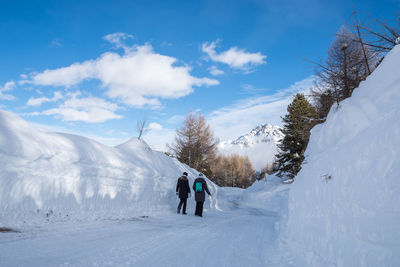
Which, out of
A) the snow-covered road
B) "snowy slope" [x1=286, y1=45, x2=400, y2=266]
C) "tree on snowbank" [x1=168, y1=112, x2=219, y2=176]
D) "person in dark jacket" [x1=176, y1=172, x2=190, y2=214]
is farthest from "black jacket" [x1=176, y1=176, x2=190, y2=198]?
"tree on snowbank" [x1=168, y1=112, x2=219, y2=176]

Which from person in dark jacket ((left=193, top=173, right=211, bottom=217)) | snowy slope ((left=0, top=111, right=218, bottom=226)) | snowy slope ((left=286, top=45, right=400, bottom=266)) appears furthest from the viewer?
person in dark jacket ((left=193, top=173, right=211, bottom=217))

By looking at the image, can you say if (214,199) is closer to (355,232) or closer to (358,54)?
(358,54)

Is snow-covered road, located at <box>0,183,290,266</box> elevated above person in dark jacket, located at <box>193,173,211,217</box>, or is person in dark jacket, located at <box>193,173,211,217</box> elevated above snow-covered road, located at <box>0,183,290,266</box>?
person in dark jacket, located at <box>193,173,211,217</box>

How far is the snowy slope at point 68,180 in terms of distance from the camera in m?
6.12

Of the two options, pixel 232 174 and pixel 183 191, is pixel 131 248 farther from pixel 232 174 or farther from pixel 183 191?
pixel 232 174

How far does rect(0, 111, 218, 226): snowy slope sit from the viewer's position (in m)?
6.12

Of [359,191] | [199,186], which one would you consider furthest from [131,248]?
[199,186]

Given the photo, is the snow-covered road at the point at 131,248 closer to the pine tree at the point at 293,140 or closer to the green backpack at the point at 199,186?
the green backpack at the point at 199,186

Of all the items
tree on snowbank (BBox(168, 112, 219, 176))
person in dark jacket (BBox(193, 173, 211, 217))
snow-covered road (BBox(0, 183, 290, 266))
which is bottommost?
snow-covered road (BBox(0, 183, 290, 266))

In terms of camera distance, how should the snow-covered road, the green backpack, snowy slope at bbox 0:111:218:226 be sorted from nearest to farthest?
the snow-covered road → snowy slope at bbox 0:111:218:226 → the green backpack

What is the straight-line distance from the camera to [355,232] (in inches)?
116

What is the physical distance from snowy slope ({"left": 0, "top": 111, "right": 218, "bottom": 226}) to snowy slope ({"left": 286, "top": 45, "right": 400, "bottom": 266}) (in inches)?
244

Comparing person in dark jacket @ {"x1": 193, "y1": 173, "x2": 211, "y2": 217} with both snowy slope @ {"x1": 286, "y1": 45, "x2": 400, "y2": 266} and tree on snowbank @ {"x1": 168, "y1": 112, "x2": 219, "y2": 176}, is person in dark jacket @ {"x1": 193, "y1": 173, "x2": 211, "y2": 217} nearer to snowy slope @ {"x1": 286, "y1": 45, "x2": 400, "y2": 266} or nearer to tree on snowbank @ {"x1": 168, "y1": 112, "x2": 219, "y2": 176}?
snowy slope @ {"x1": 286, "y1": 45, "x2": 400, "y2": 266}

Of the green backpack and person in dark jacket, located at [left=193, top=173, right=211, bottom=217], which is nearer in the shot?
person in dark jacket, located at [left=193, top=173, right=211, bottom=217]
